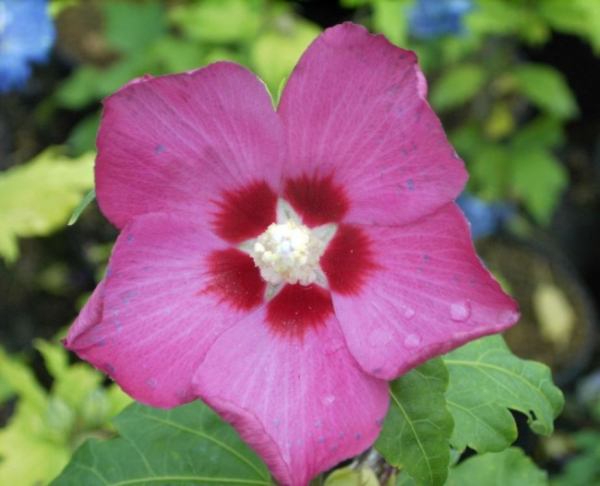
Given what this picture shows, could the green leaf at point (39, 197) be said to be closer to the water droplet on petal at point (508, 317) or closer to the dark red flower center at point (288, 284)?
the dark red flower center at point (288, 284)

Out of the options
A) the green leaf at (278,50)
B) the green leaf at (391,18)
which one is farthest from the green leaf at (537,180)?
the green leaf at (278,50)

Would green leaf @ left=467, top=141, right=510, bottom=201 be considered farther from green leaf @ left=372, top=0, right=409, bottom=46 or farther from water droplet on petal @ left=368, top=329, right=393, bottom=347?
water droplet on petal @ left=368, top=329, right=393, bottom=347

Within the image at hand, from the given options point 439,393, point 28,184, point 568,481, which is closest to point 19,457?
point 28,184

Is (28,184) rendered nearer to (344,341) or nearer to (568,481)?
(344,341)

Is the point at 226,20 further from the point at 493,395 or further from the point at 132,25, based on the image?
the point at 493,395

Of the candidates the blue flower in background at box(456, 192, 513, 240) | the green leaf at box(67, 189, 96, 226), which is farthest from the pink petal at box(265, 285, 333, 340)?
the blue flower in background at box(456, 192, 513, 240)

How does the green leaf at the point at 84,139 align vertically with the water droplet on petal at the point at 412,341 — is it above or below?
below
